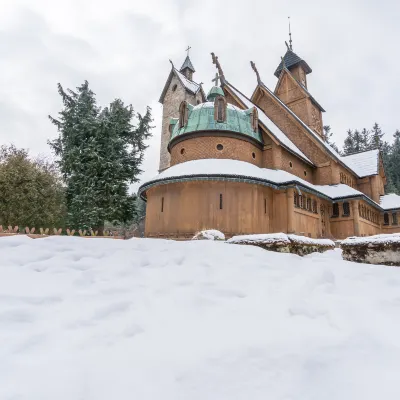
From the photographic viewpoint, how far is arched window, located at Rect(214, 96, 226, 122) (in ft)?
60.7

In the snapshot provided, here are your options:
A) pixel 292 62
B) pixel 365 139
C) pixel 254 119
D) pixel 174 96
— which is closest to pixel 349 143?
pixel 365 139

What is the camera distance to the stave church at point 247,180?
15891 millimetres

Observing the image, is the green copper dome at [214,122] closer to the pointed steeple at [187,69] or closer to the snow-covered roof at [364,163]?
the snow-covered roof at [364,163]

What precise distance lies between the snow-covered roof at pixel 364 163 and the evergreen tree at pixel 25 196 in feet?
89.1

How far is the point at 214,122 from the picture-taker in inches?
724

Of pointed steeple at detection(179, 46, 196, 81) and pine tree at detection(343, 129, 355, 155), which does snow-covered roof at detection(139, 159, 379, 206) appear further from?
pine tree at detection(343, 129, 355, 155)

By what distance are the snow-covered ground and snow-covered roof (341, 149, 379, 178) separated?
27.3m

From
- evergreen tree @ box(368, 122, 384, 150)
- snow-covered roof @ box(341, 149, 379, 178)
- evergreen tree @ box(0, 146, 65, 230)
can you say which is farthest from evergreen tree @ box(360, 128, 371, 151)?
evergreen tree @ box(0, 146, 65, 230)

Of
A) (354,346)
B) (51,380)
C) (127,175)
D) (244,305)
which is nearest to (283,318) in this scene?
(244,305)

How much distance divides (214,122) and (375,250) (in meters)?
13.2

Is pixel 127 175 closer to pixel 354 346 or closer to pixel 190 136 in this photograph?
pixel 190 136

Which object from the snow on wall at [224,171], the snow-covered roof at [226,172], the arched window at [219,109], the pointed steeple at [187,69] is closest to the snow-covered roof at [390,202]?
the snow-covered roof at [226,172]

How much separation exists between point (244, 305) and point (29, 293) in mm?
2696

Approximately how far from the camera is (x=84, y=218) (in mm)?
22219
